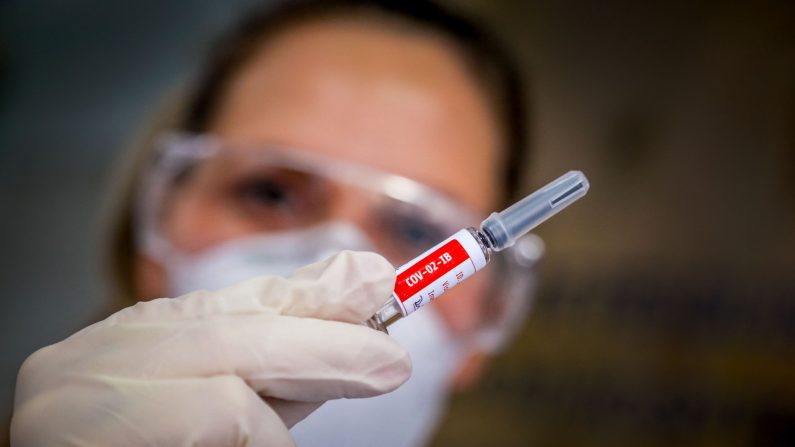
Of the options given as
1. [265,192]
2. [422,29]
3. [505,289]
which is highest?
[422,29]

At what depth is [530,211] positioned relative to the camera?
1.59 feet

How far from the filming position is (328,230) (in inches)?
31.5

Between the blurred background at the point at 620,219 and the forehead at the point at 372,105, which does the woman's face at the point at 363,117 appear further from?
the blurred background at the point at 620,219

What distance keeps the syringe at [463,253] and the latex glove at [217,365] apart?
19 mm

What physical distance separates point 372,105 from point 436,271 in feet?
1.57

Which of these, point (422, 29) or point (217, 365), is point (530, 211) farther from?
point (422, 29)

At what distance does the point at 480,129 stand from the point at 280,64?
345mm

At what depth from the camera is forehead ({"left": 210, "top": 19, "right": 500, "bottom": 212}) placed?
867mm

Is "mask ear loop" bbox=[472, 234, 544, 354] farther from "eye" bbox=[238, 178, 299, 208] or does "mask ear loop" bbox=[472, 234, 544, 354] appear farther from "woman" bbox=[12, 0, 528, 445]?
"eye" bbox=[238, 178, 299, 208]

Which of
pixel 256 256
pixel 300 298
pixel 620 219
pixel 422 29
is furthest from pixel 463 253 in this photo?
pixel 620 219

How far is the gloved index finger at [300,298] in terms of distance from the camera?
1.51 ft

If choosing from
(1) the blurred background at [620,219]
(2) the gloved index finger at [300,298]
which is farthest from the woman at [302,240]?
(1) the blurred background at [620,219]

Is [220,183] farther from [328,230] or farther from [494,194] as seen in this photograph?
[494,194]

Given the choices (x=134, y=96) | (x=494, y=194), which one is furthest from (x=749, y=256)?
(x=134, y=96)
